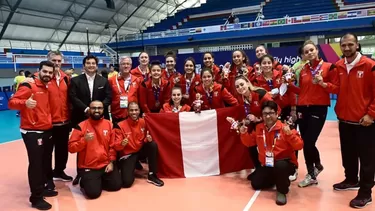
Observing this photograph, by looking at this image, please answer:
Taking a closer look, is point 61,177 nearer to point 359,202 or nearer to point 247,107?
point 247,107

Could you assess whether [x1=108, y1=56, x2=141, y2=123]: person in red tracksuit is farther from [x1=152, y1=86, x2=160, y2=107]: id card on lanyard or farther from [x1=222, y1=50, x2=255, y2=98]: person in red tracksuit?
[x1=222, y1=50, x2=255, y2=98]: person in red tracksuit

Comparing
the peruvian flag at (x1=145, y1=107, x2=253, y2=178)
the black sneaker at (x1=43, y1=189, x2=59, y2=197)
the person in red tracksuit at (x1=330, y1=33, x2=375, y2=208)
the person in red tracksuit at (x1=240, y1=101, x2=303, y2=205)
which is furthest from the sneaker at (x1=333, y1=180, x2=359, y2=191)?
the black sneaker at (x1=43, y1=189, x2=59, y2=197)

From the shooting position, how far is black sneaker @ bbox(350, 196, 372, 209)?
115 inches

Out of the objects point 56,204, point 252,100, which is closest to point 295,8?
point 252,100

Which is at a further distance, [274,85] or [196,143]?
[196,143]

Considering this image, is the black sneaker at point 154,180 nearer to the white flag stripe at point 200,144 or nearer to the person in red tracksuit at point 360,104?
the white flag stripe at point 200,144

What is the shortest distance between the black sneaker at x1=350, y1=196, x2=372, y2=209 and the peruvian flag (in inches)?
54.8

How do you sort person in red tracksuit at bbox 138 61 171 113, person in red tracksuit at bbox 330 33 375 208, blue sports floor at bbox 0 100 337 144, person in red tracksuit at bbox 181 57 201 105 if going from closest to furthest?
person in red tracksuit at bbox 330 33 375 208, person in red tracksuit at bbox 138 61 171 113, person in red tracksuit at bbox 181 57 201 105, blue sports floor at bbox 0 100 337 144

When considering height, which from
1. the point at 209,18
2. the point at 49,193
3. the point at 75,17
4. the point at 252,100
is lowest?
A: the point at 49,193

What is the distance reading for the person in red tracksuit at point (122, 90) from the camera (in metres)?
4.01

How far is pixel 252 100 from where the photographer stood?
3.60m

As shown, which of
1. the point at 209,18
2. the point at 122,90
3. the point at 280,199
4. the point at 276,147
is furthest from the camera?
the point at 209,18

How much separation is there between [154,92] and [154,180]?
1.18 m

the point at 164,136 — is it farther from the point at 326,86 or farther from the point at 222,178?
the point at 326,86
